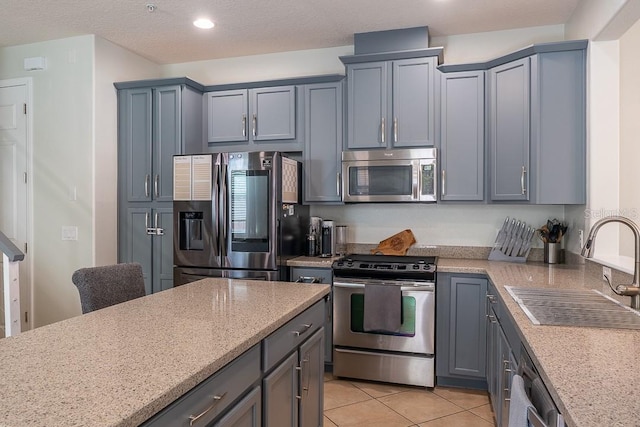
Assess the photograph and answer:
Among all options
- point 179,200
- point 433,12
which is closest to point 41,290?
point 179,200

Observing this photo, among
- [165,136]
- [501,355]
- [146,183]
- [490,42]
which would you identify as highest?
[490,42]

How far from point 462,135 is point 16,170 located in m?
3.88

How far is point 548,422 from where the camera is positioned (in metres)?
1.18

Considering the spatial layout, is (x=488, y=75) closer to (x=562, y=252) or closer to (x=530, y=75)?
(x=530, y=75)

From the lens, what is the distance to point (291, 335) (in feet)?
5.86

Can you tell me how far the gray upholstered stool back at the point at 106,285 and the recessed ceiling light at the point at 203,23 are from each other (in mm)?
2099

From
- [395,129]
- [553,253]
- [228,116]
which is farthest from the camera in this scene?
[228,116]

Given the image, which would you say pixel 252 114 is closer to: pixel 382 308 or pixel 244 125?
pixel 244 125

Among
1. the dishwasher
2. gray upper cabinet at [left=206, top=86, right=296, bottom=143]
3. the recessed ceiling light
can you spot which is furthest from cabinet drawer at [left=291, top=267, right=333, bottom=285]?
the recessed ceiling light

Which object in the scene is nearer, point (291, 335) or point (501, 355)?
point (291, 335)

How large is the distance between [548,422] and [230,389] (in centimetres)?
89

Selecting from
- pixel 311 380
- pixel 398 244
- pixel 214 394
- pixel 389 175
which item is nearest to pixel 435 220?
pixel 398 244

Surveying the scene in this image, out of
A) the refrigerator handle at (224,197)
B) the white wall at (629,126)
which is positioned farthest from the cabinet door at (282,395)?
the white wall at (629,126)

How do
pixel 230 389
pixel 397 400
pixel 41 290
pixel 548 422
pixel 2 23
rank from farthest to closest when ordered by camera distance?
pixel 41 290, pixel 2 23, pixel 397 400, pixel 230 389, pixel 548 422
